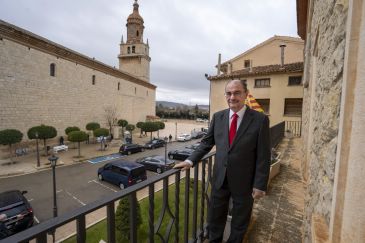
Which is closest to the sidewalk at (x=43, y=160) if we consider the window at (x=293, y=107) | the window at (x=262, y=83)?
the window at (x=262, y=83)

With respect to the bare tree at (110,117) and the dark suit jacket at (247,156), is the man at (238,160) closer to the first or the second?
the dark suit jacket at (247,156)

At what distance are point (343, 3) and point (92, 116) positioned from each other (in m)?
27.3

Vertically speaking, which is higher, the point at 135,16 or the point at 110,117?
the point at 135,16

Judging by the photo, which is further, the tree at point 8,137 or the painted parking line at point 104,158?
the painted parking line at point 104,158

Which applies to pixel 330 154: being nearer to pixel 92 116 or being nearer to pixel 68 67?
pixel 68 67

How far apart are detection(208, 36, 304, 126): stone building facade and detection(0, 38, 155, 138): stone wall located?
51.2 ft

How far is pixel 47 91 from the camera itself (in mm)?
19578

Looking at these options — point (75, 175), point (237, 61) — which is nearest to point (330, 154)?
point (75, 175)

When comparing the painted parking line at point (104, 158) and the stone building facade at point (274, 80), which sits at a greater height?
the stone building facade at point (274, 80)

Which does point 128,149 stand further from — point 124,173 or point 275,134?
point 275,134

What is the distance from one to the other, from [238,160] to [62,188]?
12.6 meters

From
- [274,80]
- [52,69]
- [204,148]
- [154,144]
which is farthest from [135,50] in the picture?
[204,148]

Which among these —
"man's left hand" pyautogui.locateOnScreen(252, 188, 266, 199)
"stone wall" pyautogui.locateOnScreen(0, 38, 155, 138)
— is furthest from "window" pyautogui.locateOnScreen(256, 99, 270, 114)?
"stone wall" pyautogui.locateOnScreen(0, 38, 155, 138)

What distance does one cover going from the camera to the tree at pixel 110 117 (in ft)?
89.9
